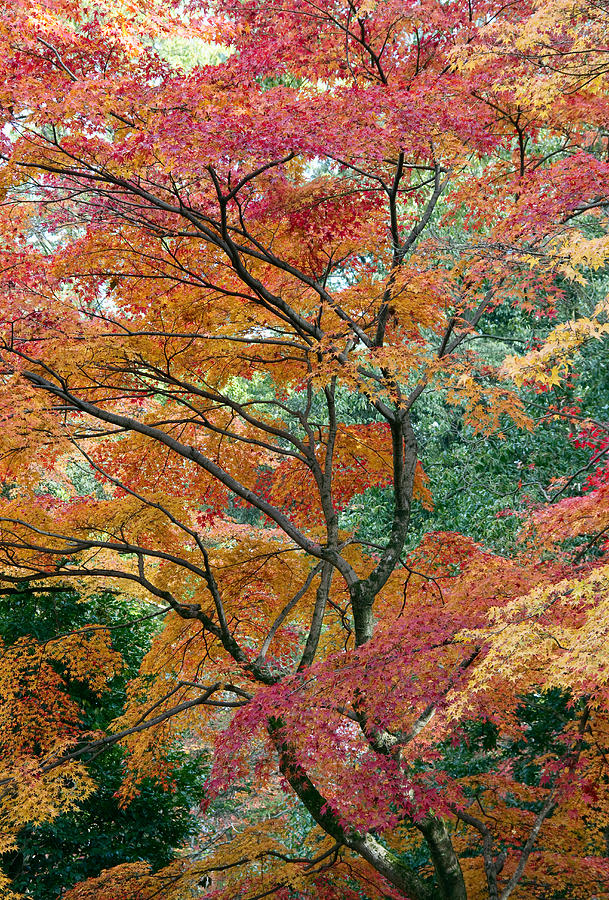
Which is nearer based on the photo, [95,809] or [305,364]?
[305,364]

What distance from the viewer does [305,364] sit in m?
6.42

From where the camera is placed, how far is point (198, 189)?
185 inches

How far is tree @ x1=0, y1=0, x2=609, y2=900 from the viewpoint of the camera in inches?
167

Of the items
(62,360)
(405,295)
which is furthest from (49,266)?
(405,295)

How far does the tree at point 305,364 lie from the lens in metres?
4.24

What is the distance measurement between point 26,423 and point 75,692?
407cm

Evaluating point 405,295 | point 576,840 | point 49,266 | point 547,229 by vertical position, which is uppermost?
point 49,266

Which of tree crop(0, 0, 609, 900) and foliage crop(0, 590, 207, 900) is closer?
tree crop(0, 0, 609, 900)

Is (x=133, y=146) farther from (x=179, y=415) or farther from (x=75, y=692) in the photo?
(x=75, y=692)

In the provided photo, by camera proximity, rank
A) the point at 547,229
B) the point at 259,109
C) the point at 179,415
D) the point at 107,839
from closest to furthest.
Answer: the point at 259,109, the point at 547,229, the point at 179,415, the point at 107,839

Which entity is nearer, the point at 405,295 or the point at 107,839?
the point at 405,295

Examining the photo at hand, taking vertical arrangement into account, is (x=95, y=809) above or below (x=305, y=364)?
below

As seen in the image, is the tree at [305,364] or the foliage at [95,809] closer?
the tree at [305,364]

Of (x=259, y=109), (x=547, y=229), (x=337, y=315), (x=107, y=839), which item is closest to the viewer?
(x=259, y=109)
